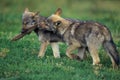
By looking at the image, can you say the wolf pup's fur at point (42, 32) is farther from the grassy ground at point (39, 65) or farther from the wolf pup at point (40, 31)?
the grassy ground at point (39, 65)

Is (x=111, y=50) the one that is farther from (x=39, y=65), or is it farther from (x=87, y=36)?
(x=39, y=65)

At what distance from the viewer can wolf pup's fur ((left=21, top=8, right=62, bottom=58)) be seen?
1496 cm

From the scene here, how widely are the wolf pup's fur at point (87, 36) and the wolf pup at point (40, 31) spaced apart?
237mm

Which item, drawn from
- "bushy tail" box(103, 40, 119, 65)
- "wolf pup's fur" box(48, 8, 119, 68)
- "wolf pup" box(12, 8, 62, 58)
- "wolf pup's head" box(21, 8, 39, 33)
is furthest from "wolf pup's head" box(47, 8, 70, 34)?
"bushy tail" box(103, 40, 119, 65)

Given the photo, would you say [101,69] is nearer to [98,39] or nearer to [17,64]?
[98,39]

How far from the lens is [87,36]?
1423cm

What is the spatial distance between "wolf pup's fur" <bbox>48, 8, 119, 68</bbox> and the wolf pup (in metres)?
0.24

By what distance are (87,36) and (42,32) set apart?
158cm

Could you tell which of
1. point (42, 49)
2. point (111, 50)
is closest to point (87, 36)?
point (111, 50)

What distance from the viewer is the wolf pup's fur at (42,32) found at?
589 inches

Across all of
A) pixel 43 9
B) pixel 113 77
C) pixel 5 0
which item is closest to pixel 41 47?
pixel 113 77

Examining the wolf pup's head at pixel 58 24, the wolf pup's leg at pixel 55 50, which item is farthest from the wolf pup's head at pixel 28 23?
the wolf pup's leg at pixel 55 50

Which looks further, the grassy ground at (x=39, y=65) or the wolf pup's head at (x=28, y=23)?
the wolf pup's head at (x=28, y=23)

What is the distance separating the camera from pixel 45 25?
49.4ft
